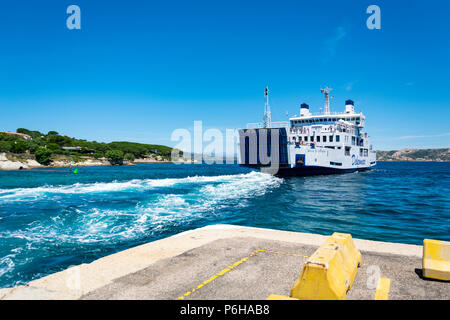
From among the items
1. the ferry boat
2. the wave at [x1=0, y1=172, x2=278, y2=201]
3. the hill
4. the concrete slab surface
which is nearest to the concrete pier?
the concrete slab surface

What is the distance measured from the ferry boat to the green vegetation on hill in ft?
226

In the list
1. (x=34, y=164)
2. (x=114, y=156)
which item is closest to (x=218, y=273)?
(x=34, y=164)

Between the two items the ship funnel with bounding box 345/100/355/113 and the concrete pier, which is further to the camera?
the ship funnel with bounding box 345/100/355/113

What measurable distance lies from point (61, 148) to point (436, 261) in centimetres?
11812

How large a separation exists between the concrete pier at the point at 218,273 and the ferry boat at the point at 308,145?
2605 centimetres

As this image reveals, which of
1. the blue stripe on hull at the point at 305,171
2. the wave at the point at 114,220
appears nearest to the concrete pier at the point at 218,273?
the wave at the point at 114,220

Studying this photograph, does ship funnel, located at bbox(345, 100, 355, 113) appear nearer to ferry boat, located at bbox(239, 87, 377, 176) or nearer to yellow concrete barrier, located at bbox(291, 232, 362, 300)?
ferry boat, located at bbox(239, 87, 377, 176)

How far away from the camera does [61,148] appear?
337ft

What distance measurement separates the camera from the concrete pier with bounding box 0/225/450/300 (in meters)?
4.89

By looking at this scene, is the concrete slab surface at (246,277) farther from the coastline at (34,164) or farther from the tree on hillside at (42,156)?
the tree on hillside at (42,156)

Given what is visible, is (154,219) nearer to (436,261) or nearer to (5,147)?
(436,261)

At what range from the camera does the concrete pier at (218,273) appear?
489 centimetres

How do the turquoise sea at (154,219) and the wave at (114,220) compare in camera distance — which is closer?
the turquoise sea at (154,219)
